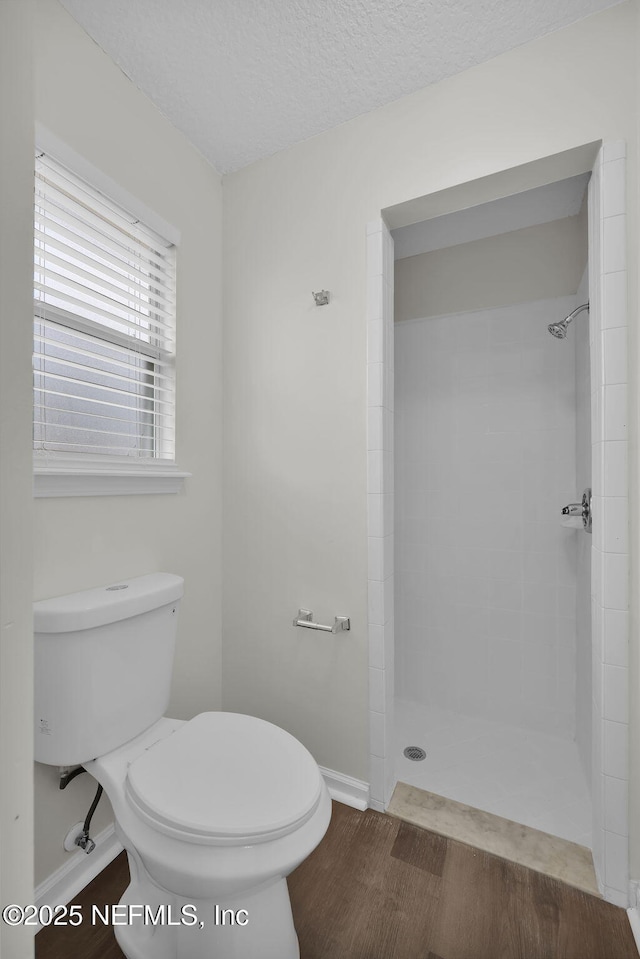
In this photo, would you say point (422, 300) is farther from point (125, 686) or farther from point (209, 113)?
point (125, 686)

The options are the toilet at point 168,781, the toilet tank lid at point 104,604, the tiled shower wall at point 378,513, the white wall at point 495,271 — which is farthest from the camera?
the white wall at point 495,271

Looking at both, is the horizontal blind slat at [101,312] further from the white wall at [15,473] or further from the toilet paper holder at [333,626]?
the toilet paper holder at [333,626]

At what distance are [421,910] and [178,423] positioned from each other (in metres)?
1.57

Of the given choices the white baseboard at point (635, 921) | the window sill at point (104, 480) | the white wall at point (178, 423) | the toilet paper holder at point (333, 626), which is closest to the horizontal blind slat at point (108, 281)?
the white wall at point (178, 423)

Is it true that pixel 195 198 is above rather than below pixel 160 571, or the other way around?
above

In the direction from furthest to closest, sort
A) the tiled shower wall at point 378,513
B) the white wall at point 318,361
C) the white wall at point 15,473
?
the tiled shower wall at point 378,513 < the white wall at point 318,361 < the white wall at point 15,473

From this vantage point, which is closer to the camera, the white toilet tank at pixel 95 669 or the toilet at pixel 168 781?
the toilet at pixel 168 781

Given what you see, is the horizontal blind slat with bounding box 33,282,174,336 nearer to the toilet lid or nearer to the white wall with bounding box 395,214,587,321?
the toilet lid

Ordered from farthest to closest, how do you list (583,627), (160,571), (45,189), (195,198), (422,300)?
(422,300), (583,627), (195,198), (160,571), (45,189)

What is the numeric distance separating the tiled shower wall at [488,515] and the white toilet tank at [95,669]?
1.40 m

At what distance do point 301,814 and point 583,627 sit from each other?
1.36 metres

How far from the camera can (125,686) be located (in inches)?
45.1

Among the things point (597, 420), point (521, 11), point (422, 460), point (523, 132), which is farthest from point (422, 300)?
point (597, 420)

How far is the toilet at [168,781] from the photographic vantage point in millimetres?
848
